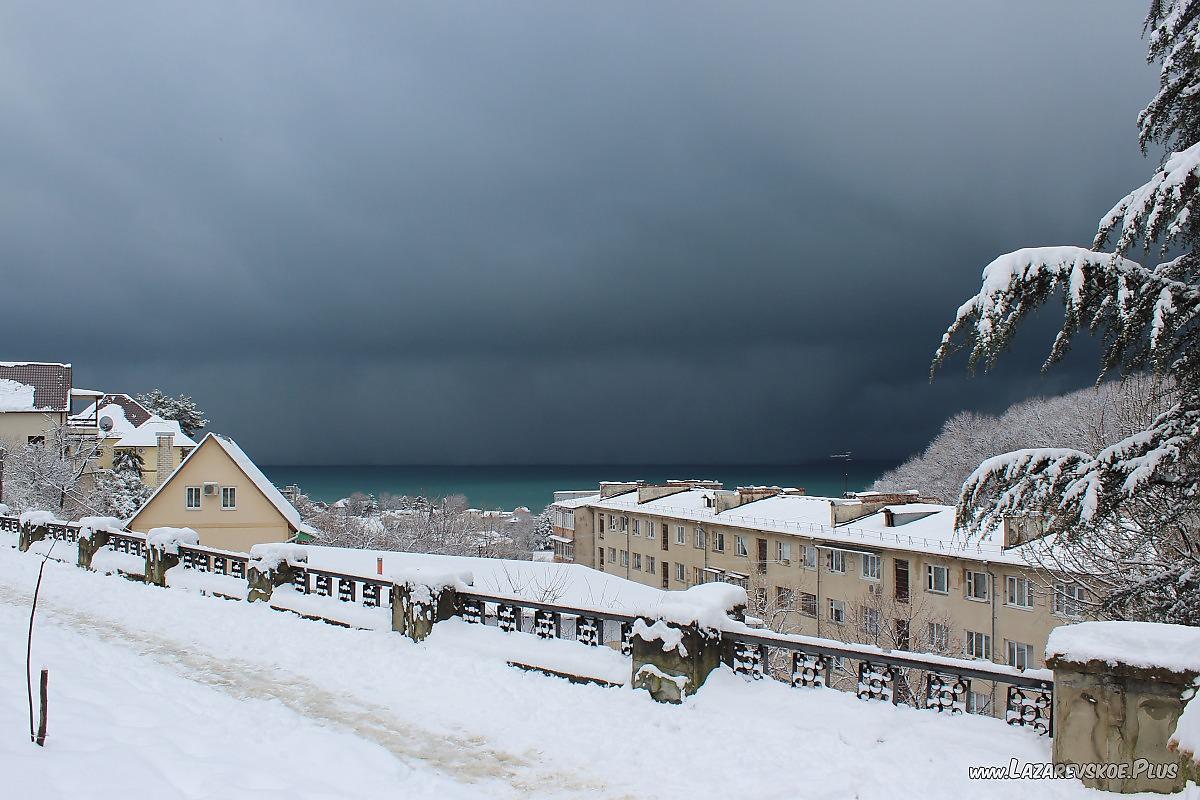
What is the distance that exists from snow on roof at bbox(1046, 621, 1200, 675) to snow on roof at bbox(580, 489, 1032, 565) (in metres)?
23.5

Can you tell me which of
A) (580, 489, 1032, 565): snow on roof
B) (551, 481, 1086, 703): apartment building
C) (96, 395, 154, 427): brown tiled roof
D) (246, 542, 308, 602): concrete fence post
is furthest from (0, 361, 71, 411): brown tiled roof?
(246, 542, 308, 602): concrete fence post

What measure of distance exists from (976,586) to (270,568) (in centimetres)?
3150

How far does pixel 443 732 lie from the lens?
870 centimetres

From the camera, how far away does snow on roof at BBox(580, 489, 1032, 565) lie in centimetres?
3559

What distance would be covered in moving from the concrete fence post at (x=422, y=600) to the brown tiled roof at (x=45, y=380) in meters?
62.0

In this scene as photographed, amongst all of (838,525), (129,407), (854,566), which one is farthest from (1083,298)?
(129,407)

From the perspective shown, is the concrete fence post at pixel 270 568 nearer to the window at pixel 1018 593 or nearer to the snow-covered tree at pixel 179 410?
the window at pixel 1018 593

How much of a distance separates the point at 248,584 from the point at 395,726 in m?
8.84

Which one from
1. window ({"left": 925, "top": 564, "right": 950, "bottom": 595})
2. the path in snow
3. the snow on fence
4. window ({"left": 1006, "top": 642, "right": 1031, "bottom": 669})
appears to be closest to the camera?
the path in snow

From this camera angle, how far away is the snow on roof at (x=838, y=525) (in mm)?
35594

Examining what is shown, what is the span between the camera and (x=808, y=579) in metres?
44.3

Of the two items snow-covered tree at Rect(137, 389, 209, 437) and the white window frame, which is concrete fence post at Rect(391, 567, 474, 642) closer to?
the white window frame

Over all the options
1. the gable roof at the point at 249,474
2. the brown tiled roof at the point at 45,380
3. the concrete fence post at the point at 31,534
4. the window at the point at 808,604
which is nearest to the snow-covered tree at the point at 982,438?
the window at the point at 808,604

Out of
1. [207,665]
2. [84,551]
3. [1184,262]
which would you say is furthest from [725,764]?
[84,551]
